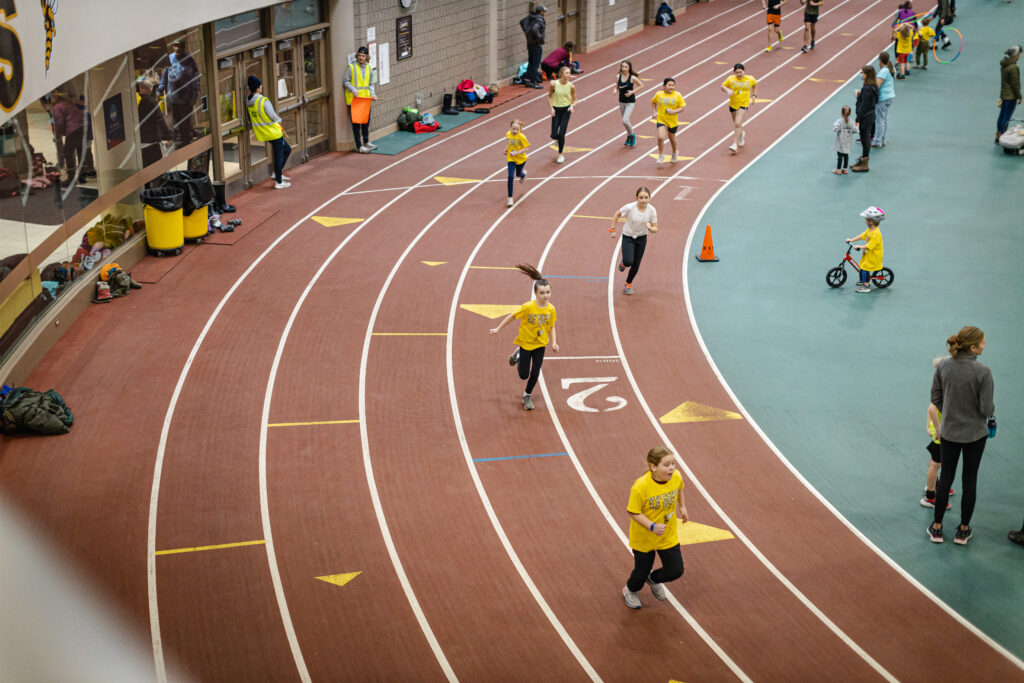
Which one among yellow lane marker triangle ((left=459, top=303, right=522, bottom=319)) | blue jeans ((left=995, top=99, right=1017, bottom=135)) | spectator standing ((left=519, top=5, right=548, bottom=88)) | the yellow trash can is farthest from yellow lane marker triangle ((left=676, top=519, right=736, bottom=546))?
spectator standing ((left=519, top=5, right=548, bottom=88))

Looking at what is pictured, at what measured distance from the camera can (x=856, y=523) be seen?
11195mm

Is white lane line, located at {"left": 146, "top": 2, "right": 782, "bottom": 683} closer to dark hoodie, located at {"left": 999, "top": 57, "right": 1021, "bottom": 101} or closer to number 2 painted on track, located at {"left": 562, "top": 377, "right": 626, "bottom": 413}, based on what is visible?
number 2 painted on track, located at {"left": 562, "top": 377, "right": 626, "bottom": 413}

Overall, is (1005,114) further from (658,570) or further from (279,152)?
(658,570)

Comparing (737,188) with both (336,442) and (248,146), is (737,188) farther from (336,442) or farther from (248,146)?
(336,442)

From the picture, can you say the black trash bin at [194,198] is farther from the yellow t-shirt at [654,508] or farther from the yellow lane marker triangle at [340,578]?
the yellow t-shirt at [654,508]

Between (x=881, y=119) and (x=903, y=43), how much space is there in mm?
8327

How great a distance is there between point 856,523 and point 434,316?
23.1ft

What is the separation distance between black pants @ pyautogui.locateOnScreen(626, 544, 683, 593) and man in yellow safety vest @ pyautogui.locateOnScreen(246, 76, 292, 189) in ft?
46.6

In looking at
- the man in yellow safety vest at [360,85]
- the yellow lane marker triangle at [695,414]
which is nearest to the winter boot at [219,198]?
the man in yellow safety vest at [360,85]

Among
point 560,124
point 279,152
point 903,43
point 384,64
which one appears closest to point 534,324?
point 279,152

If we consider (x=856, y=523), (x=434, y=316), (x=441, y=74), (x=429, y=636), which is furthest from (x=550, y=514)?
(x=441, y=74)

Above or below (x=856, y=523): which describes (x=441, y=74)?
above

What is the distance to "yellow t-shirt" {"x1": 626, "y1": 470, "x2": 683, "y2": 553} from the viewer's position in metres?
9.14

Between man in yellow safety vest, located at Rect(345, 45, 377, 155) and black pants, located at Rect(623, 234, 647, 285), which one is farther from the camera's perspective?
man in yellow safety vest, located at Rect(345, 45, 377, 155)
